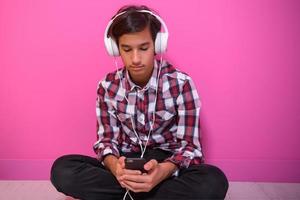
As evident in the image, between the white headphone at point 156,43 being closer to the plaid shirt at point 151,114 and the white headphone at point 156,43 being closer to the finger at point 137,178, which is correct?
the plaid shirt at point 151,114

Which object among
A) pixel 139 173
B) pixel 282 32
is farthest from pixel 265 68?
pixel 139 173

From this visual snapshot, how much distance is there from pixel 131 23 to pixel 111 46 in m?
0.10

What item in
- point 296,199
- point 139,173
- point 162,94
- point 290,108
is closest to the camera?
point 139,173

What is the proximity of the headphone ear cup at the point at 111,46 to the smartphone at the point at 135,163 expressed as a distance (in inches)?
14.0

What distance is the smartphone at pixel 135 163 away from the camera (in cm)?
97

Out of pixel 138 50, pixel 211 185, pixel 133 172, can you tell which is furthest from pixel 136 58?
pixel 211 185

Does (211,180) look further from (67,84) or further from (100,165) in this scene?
(67,84)

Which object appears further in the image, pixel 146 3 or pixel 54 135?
pixel 54 135

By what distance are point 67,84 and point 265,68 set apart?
83cm

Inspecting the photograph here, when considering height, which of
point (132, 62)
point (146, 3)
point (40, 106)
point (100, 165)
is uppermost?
point (146, 3)

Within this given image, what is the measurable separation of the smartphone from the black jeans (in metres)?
0.13

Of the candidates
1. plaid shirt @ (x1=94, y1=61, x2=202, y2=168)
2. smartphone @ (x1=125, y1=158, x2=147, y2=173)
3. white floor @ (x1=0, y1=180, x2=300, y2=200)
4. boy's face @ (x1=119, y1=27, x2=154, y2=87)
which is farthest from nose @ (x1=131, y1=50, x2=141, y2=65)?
white floor @ (x1=0, y1=180, x2=300, y2=200)

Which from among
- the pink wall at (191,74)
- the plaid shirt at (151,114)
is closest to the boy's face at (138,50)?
the plaid shirt at (151,114)

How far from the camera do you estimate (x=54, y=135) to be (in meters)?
1.47
